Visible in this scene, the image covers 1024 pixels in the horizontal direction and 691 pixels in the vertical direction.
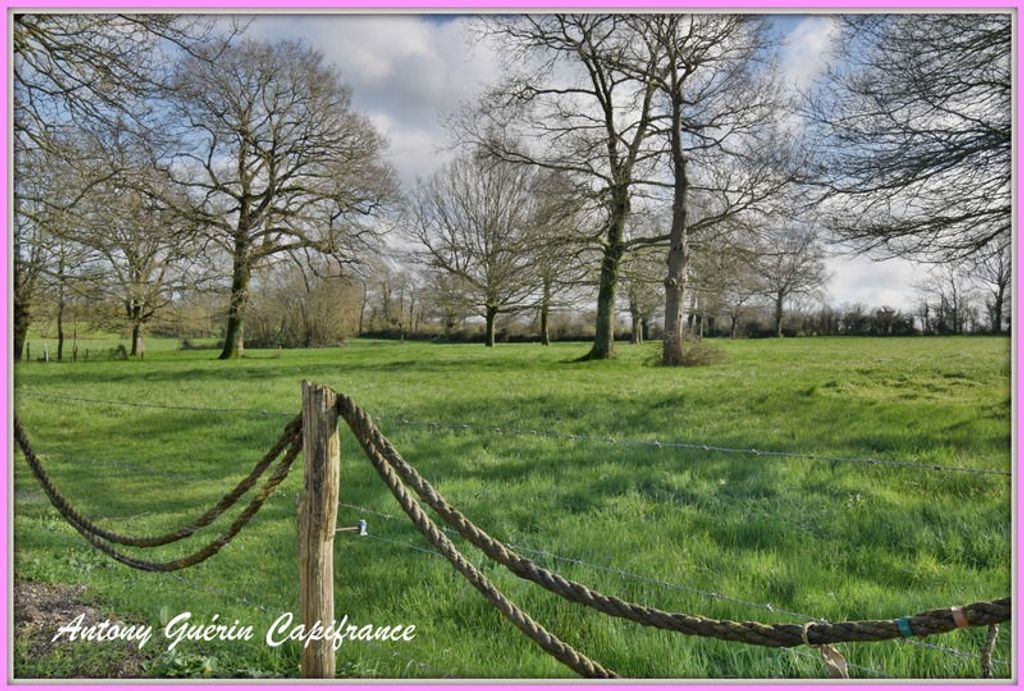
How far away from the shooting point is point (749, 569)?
434 cm

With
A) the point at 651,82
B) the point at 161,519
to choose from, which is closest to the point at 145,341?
the point at 651,82

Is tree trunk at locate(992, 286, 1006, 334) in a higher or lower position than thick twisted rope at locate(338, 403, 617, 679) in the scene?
higher

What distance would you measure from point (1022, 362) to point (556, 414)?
6.51 metres

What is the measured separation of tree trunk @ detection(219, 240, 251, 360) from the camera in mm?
22969

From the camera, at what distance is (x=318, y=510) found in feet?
8.87

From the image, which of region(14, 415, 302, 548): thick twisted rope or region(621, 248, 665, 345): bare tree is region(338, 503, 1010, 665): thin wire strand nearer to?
region(14, 415, 302, 548): thick twisted rope

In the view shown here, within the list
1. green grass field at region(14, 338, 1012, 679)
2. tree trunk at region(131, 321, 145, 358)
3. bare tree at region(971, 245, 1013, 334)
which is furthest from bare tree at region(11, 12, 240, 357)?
tree trunk at region(131, 321, 145, 358)

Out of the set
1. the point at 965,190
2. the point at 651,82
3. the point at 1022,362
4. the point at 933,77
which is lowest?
the point at 1022,362

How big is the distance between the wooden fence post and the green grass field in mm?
575

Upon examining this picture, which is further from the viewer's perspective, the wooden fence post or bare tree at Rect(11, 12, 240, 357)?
bare tree at Rect(11, 12, 240, 357)

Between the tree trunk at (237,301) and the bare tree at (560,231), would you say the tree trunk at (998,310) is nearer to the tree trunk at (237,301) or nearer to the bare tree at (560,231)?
the bare tree at (560,231)

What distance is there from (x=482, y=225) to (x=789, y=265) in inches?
437

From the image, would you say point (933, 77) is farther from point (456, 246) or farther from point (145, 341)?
point (145, 341)

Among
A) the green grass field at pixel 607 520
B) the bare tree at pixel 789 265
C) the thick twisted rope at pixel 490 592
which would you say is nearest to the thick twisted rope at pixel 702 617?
the thick twisted rope at pixel 490 592
